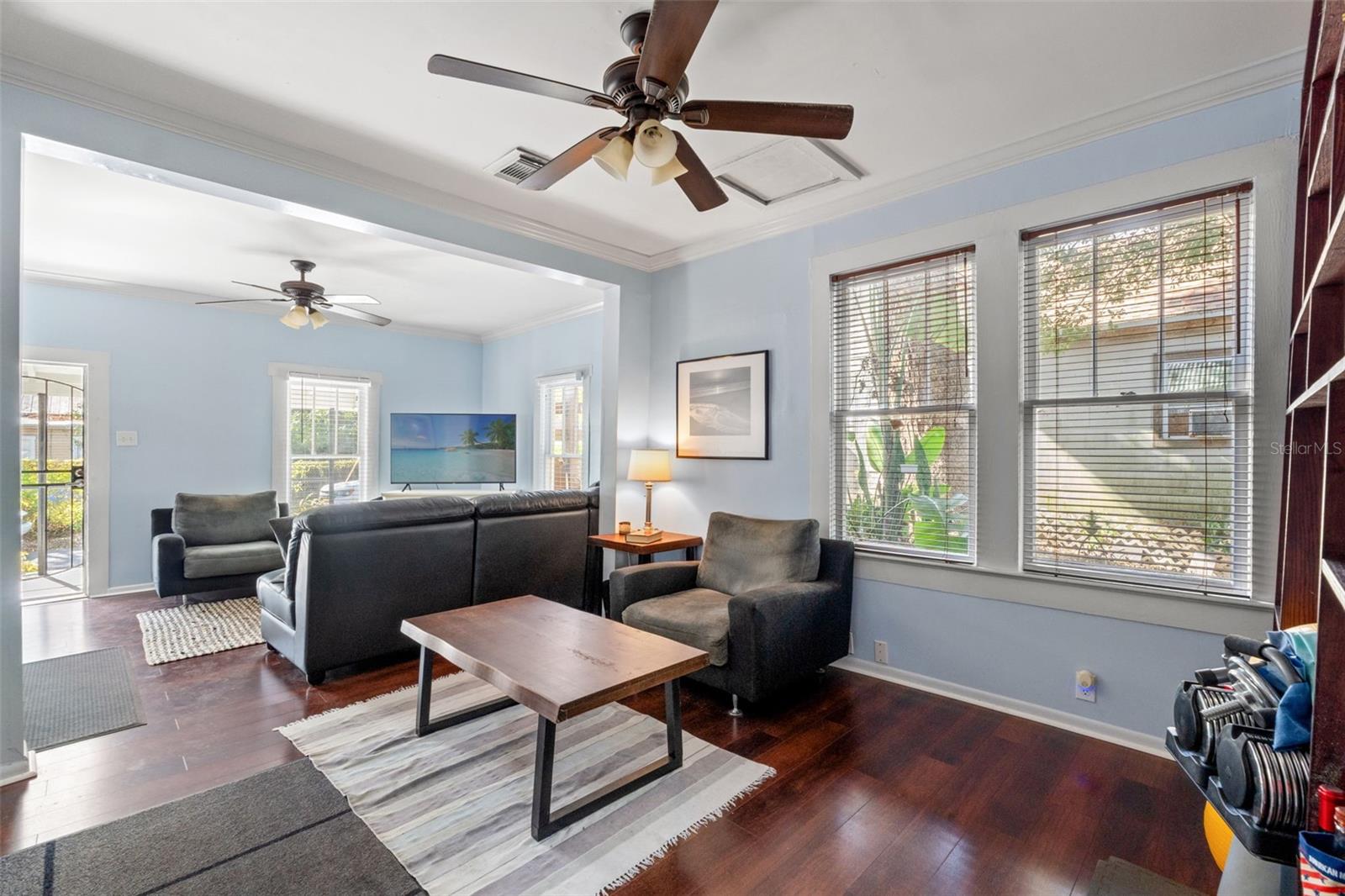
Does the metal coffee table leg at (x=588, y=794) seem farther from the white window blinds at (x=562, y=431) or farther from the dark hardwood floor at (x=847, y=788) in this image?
the white window blinds at (x=562, y=431)

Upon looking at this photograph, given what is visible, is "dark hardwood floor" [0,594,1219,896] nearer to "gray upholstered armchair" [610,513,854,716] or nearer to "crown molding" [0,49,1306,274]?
"gray upholstered armchair" [610,513,854,716]

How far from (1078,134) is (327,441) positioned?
6569mm

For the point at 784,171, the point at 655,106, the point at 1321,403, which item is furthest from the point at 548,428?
the point at 1321,403

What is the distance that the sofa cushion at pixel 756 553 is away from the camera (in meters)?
3.14

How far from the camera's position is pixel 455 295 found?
5.42m

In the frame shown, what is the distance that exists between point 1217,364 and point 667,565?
8.51ft

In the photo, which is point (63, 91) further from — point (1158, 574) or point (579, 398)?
point (1158, 574)

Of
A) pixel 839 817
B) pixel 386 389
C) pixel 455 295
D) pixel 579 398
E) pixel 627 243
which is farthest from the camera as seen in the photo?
pixel 386 389

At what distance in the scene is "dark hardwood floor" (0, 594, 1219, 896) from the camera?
173cm

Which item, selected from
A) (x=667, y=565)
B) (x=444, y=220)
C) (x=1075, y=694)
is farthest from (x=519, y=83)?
(x=1075, y=694)

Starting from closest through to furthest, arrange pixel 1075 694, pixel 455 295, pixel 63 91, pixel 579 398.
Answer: pixel 63 91 → pixel 1075 694 → pixel 455 295 → pixel 579 398

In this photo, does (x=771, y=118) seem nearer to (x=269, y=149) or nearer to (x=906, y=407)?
(x=906, y=407)

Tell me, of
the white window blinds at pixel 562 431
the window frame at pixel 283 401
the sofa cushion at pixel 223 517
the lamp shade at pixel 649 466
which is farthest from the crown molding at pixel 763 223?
the window frame at pixel 283 401

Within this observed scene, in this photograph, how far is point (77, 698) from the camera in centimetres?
281
